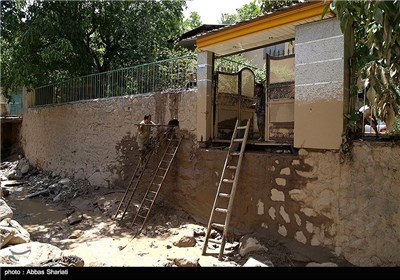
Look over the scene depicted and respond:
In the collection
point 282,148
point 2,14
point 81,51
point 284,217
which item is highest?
point 2,14

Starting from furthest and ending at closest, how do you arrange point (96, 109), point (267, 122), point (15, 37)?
point (15, 37), point (96, 109), point (267, 122)

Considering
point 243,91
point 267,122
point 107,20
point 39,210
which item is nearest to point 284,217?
point 267,122

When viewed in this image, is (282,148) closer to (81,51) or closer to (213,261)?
(213,261)

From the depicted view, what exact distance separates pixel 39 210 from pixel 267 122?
265 inches

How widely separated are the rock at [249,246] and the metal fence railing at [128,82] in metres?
4.17

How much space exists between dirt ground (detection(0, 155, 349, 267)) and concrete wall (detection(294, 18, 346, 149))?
175 cm

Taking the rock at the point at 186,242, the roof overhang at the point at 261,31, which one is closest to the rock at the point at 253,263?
the rock at the point at 186,242

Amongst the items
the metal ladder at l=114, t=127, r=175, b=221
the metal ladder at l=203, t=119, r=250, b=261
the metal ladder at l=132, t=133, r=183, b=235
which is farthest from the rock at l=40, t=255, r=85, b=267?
the metal ladder at l=114, t=127, r=175, b=221

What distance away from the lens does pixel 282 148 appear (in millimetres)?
5863

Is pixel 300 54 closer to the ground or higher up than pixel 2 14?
closer to the ground

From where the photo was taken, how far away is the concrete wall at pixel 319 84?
16.1ft

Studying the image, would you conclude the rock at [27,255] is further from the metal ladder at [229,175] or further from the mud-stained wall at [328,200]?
the mud-stained wall at [328,200]
